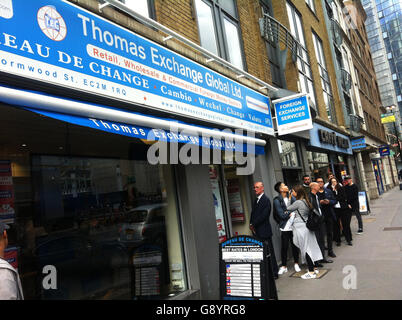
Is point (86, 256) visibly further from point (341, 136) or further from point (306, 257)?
point (341, 136)

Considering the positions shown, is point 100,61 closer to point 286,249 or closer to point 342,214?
point 286,249

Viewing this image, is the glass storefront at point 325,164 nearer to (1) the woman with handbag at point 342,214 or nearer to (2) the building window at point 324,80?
(2) the building window at point 324,80

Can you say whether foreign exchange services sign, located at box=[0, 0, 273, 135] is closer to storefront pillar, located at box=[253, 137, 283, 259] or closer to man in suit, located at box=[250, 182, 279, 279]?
man in suit, located at box=[250, 182, 279, 279]

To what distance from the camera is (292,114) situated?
27.8 feet

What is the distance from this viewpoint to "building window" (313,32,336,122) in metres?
16.1

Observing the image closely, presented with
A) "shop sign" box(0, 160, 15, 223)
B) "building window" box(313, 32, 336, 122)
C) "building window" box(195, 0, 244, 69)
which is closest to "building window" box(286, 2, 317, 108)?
"building window" box(313, 32, 336, 122)

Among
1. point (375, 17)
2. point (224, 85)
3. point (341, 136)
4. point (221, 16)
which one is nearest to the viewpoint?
point (224, 85)

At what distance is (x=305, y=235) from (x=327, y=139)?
8527 millimetres

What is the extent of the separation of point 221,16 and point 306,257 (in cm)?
602

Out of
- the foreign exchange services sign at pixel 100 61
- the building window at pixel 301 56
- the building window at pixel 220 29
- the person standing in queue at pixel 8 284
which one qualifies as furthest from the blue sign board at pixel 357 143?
the person standing in queue at pixel 8 284

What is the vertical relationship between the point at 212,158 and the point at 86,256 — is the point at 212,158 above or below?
above

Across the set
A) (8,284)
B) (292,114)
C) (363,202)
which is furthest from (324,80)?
(8,284)

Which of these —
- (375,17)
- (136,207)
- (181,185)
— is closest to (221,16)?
(181,185)

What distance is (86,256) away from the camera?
4816mm
